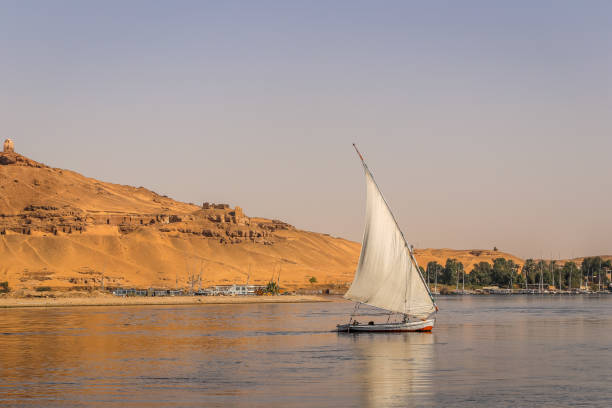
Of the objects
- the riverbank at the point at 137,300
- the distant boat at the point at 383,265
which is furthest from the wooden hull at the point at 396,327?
the riverbank at the point at 137,300

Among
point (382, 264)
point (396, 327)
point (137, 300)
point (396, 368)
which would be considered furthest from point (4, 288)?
point (396, 368)

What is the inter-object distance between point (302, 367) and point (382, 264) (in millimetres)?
16372

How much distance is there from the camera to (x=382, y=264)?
6069cm

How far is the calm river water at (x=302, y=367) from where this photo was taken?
3538 cm

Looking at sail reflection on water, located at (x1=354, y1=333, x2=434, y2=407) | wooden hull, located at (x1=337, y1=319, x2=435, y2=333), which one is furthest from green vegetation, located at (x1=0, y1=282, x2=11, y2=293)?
sail reflection on water, located at (x1=354, y1=333, x2=434, y2=407)

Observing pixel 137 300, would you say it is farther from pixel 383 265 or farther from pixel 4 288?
pixel 383 265

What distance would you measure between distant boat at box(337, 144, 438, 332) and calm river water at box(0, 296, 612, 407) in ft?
10.9

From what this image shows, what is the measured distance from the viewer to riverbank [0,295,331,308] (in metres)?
133

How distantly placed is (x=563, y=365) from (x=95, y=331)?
142ft

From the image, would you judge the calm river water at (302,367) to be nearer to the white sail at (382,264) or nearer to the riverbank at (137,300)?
the white sail at (382,264)

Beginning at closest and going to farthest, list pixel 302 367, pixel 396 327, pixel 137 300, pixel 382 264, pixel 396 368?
pixel 396 368 < pixel 302 367 < pixel 382 264 < pixel 396 327 < pixel 137 300

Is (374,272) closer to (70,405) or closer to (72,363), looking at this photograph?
(72,363)

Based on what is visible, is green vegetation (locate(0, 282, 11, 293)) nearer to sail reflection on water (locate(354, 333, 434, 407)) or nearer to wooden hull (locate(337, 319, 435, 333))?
wooden hull (locate(337, 319, 435, 333))

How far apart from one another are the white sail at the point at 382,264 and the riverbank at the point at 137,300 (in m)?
84.6
